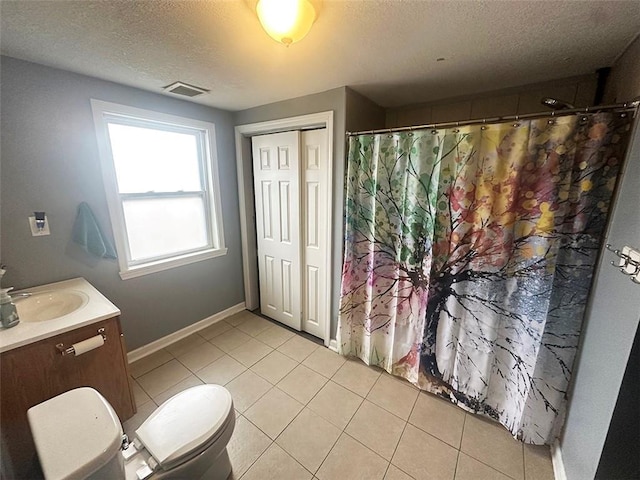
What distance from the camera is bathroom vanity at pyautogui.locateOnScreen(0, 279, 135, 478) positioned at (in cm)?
113

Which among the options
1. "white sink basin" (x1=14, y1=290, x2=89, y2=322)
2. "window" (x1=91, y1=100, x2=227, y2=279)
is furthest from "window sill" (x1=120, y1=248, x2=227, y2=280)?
"white sink basin" (x1=14, y1=290, x2=89, y2=322)

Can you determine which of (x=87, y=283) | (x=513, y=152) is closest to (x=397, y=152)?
(x=513, y=152)

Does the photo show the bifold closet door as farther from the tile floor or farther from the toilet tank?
the toilet tank

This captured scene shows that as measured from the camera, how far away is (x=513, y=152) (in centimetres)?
134

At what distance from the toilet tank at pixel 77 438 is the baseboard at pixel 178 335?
117cm

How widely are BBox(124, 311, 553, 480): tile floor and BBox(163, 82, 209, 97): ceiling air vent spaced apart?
2.19 meters

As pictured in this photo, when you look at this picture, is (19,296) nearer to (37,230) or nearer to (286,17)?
(37,230)

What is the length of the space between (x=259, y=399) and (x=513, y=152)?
2223mm

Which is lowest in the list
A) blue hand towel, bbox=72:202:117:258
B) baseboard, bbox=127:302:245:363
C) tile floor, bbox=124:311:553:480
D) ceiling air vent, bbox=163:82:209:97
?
tile floor, bbox=124:311:553:480

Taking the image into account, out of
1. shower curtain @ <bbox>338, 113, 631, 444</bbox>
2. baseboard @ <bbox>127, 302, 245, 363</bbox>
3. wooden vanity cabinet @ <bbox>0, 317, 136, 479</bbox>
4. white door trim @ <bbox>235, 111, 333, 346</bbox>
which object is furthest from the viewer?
baseboard @ <bbox>127, 302, 245, 363</bbox>

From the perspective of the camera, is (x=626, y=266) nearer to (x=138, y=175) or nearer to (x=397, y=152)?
(x=397, y=152)

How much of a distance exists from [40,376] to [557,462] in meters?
2.71

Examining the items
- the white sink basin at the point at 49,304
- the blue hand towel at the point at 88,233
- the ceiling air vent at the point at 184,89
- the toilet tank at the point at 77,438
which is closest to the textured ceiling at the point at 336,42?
the ceiling air vent at the point at 184,89

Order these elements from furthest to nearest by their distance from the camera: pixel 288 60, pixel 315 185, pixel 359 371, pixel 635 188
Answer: pixel 315 185
pixel 359 371
pixel 288 60
pixel 635 188
